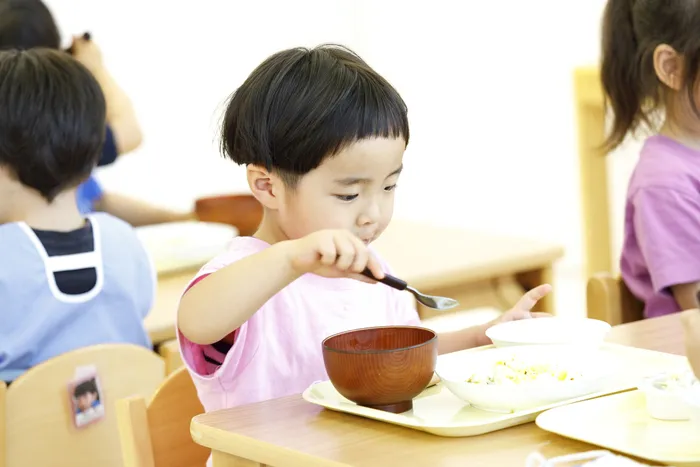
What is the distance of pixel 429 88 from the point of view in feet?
15.6

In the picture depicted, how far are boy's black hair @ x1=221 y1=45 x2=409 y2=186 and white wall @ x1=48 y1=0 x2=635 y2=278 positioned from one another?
2862 mm

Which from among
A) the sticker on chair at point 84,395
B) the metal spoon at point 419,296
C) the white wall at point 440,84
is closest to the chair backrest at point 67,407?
the sticker on chair at point 84,395

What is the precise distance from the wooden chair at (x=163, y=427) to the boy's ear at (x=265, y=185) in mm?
219

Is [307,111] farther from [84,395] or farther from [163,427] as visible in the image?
[84,395]

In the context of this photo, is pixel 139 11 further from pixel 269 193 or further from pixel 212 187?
pixel 269 193

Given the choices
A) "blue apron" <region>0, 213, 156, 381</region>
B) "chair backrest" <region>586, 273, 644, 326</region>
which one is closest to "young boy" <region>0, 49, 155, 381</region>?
"blue apron" <region>0, 213, 156, 381</region>

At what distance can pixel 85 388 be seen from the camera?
4.79 ft

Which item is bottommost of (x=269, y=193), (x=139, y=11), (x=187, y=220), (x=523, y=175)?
(x=523, y=175)

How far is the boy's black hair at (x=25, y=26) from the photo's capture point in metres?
2.33

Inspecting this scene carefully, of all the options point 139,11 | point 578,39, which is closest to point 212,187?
point 139,11

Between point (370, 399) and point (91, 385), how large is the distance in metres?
0.65

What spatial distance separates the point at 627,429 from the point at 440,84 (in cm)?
394

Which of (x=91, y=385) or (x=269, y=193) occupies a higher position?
(x=269, y=193)

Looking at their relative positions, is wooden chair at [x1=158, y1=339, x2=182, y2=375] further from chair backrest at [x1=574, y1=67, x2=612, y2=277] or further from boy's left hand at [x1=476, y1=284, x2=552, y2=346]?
chair backrest at [x1=574, y1=67, x2=612, y2=277]
